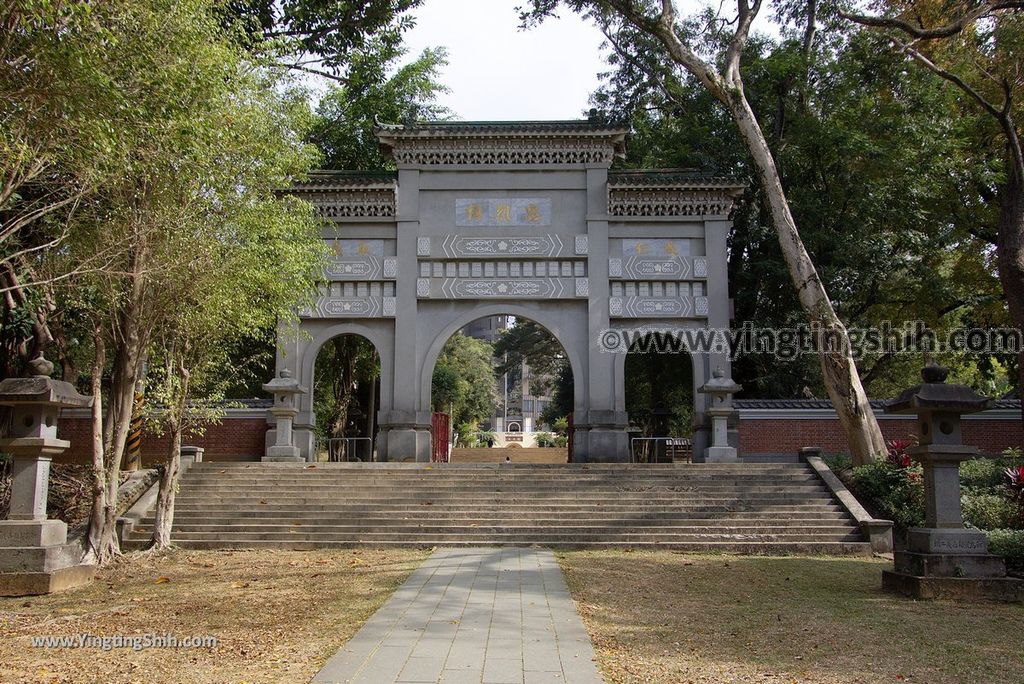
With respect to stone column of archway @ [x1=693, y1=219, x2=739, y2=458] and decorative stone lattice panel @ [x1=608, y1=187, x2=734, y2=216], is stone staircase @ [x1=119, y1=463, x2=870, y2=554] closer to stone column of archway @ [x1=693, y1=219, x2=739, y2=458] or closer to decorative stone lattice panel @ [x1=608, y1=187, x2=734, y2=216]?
stone column of archway @ [x1=693, y1=219, x2=739, y2=458]

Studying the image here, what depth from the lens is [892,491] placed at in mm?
11992

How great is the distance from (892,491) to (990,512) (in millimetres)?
1375

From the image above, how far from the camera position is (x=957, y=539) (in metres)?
7.75

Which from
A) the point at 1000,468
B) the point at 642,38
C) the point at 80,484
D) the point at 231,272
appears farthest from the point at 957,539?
the point at 642,38

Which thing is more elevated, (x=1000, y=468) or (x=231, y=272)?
(x=231, y=272)

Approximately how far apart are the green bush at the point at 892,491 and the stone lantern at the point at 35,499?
429 inches

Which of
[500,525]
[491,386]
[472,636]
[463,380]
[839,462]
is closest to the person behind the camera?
[472,636]

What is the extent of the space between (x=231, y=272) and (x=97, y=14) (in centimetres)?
365

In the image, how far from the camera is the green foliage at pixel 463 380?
28.5 m

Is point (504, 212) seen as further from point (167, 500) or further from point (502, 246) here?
point (167, 500)

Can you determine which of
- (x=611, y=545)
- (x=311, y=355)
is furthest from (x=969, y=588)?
(x=311, y=355)

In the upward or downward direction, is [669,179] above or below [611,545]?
above

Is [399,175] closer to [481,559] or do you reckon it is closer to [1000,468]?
[481,559]

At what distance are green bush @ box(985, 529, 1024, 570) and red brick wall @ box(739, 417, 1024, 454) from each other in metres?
7.14
